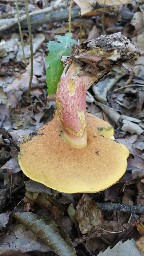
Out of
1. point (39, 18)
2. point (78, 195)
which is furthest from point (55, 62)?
point (39, 18)

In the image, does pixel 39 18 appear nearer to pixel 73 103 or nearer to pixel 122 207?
pixel 73 103

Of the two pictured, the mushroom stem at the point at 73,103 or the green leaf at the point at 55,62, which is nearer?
the mushroom stem at the point at 73,103

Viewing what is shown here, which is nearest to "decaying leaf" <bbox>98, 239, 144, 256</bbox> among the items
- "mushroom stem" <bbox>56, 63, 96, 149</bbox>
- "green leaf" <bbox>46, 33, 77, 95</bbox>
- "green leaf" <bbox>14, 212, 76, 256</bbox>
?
"green leaf" <bbox>14, 212, 76, 256</bbox>

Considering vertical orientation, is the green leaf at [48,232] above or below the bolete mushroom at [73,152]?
below

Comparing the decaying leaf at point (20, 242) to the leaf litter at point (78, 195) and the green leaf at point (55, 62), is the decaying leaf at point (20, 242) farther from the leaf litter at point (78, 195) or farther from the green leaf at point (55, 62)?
the green leaf at point (55, 62)

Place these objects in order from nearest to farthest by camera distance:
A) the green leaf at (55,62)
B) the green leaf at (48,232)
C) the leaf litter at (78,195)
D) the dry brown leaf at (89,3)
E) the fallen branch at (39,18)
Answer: the green leaf at (48,232)
the leaf litter at (78,195)
the green leaf at (55,62)
the dry brown leaf at (89,3)
the fallen branch at (39,18)

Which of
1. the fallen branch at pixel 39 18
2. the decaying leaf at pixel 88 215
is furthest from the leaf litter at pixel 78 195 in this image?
the fallen branch at pixel 39 18
